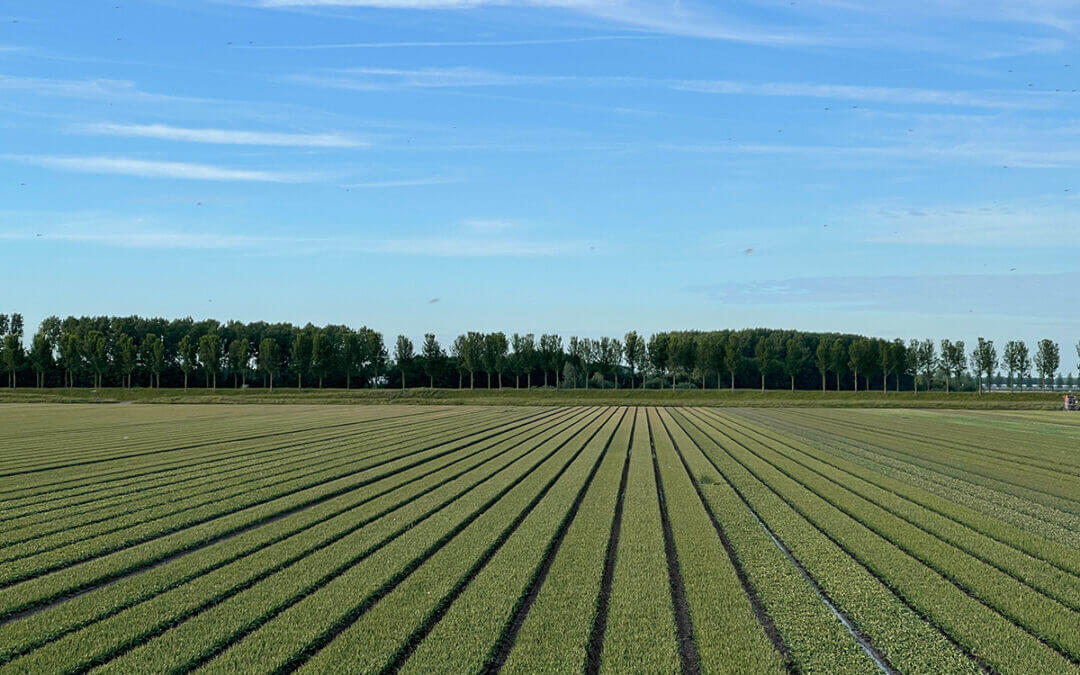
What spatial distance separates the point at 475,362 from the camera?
104312mm

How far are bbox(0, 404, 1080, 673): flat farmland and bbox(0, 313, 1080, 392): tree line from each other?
Result: 7964 centimetres

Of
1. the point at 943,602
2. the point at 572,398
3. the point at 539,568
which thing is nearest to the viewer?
the point at 943,602

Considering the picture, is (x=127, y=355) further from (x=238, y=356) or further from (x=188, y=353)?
(x=238, y=356)

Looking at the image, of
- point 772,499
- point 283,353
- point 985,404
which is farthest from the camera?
point 283,353

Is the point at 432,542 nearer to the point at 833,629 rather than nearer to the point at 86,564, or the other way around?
the point at 86,564

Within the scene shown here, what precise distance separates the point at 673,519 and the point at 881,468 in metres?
9.62

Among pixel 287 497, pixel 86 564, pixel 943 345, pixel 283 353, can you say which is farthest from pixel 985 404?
pixel 283 353

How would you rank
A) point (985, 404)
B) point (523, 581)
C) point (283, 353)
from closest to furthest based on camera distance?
1. point (523, 581)
2. point (985, 404)
3. point (283, 353)

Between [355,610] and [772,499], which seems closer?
[355,610]

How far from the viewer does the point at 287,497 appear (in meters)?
14.9

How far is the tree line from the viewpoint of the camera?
4026 inches

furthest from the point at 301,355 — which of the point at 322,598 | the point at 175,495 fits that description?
the point at 322,598

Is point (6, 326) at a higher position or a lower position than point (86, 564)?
higher

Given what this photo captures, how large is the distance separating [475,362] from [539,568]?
95.3m
